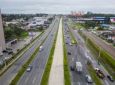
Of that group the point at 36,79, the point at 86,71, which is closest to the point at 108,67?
the point at 86,71

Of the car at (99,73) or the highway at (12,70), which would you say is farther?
the car at (99,73)

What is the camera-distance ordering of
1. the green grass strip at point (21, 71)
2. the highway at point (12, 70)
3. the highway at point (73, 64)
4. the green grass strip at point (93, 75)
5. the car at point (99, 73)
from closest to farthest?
the green grass strip at point (93, 75), the green grass strip at point (21, 71), the highway at point (73, 64), the highway at point (12, 70), the car at point (99, 73)

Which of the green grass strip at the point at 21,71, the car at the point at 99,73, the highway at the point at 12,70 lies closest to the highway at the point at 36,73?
the green grass strip at the point at 21,71

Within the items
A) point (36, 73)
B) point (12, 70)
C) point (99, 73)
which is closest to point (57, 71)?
point (36, 73)

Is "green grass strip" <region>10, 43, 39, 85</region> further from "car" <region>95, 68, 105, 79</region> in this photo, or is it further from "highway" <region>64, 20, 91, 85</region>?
"car" <region>95, 68, 105, 79</region>

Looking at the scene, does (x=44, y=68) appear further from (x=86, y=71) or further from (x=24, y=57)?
(x=24, y=57)

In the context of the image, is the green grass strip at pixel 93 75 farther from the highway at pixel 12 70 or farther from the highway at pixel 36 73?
the highway at pixel 12 70

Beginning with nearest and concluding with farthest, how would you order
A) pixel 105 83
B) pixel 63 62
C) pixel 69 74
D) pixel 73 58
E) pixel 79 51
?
pixel 105 83 → pixel 69 74 → pixel 63 62 → pixel 73 58 → pixel 79 51

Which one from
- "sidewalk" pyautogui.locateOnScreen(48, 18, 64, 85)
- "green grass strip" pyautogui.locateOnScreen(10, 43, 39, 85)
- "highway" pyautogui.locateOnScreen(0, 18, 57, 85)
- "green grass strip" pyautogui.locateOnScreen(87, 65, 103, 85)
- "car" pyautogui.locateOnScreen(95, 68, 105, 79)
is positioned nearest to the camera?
"green grass strip" pyautogui.locateOnScreen(87, 65, 103, 85)

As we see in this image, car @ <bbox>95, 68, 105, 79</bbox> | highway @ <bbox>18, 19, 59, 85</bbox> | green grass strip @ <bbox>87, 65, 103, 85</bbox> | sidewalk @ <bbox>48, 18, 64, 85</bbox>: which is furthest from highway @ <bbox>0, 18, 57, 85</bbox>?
car @ <bbox>95, 68, 105, 79</bbox>

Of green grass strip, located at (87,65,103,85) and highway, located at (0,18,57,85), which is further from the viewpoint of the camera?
highway, located at (0,18,57,85)

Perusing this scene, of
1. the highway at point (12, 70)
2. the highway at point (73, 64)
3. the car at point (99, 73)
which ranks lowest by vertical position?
the highway at point (12, 70)
